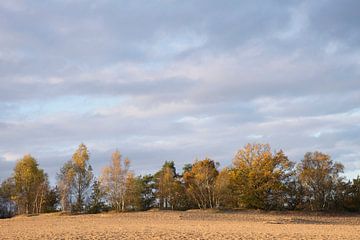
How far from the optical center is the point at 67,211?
58.0 metres

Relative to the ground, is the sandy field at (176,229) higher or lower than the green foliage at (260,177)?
lower

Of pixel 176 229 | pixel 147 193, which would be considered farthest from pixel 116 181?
pixel 176 229

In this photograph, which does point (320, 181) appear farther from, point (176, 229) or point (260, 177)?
point (176, 229)

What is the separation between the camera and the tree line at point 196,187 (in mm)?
61562

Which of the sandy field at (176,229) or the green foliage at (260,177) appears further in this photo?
the green foliage at (260,177)

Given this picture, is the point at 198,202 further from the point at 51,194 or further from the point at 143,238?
the point at 143,238

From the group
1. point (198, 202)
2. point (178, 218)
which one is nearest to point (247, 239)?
point (178, 218)

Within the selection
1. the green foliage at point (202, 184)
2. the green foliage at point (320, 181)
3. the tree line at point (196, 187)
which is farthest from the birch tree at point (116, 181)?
the green foliage at point (320, 181)

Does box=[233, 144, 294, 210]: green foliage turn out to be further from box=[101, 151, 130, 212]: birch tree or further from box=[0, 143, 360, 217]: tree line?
box=[101, 151, 130, 212]: birch tree

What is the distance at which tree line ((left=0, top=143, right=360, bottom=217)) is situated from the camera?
202 ft

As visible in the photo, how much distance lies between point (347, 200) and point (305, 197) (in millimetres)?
6614

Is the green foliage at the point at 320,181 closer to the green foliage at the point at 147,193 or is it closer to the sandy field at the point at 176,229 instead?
the sandy field at the point at 176,229

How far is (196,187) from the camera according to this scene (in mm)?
68250

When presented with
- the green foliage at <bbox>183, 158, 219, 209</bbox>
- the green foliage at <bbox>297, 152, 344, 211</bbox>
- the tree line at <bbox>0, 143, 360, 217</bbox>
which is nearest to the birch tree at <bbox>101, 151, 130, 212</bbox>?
the tree line at <bbox>0, 143, 360, 217</bbox>
